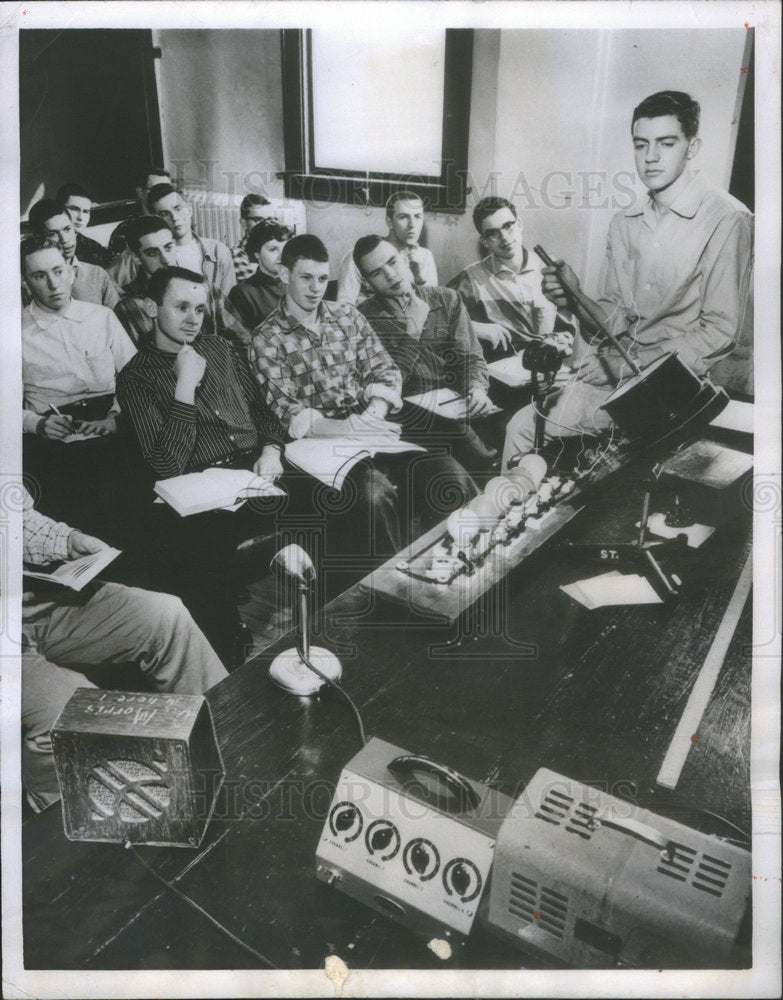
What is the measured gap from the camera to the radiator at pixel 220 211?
59.4 inches

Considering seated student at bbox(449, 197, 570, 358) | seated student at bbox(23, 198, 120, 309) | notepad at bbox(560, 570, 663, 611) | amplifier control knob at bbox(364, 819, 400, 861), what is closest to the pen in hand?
seated student at bbox(23, 198, 120, 309)

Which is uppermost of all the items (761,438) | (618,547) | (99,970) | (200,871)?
(761,438)

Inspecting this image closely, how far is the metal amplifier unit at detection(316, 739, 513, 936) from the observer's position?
1.32m

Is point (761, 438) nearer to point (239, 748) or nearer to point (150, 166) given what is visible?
point (239, 748)

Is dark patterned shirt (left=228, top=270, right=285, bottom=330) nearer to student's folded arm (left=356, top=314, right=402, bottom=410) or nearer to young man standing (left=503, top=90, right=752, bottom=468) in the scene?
student's folded arm (left=356, top=314, right=402, bottom=410)

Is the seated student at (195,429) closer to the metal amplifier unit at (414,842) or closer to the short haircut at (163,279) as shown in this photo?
the short haircut at (163,279)

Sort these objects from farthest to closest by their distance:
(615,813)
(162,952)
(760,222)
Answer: (760,222)
(162,952)
(615,813)

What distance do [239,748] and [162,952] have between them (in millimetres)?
429

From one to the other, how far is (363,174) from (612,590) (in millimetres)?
1015

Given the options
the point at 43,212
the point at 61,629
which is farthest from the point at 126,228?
the point at 61,629

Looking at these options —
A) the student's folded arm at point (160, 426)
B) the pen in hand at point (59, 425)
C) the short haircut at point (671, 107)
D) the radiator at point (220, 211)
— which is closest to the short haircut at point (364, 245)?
the radiator at point (220, 211)

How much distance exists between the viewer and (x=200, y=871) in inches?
54.7

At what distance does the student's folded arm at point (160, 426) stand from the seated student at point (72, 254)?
0.18 m

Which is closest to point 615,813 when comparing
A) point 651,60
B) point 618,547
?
point 618,547
